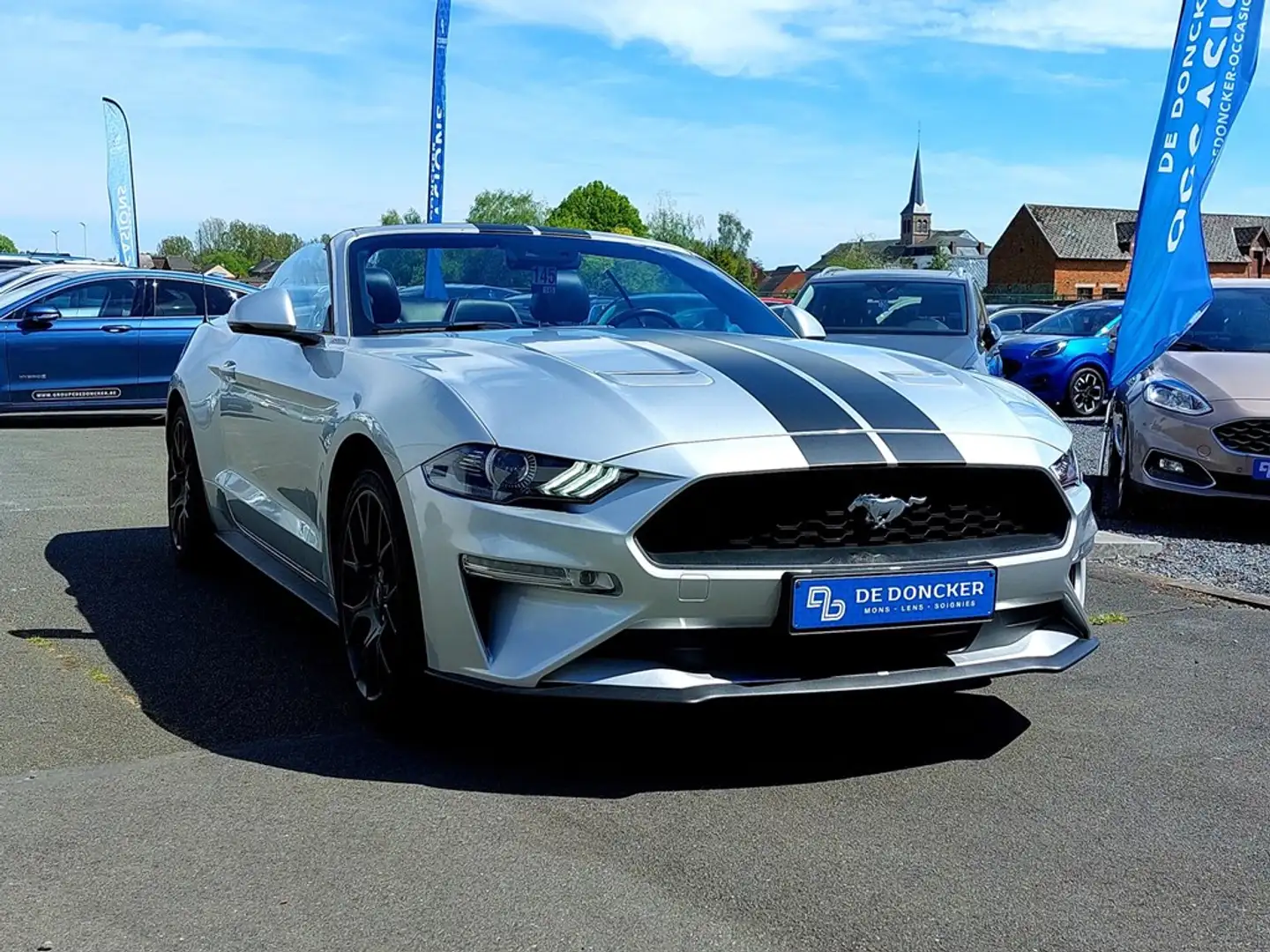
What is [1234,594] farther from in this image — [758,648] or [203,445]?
[203,445]

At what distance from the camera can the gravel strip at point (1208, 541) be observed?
263 inches

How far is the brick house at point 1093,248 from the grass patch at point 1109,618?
9086cm

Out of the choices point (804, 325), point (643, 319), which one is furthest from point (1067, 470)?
point (643, 319)

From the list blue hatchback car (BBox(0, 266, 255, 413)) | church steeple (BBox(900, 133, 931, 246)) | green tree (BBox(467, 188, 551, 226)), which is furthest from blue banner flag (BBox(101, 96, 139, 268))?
church steeple (BBox(900, 133, 931, 246))

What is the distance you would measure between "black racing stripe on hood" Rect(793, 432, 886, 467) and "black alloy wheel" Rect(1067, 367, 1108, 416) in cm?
1365

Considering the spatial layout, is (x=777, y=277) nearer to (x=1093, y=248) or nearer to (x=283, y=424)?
(x=1093, y=248)

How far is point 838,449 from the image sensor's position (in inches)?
137

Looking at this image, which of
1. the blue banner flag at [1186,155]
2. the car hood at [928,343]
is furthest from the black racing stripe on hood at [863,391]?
the car hood at [928,343]

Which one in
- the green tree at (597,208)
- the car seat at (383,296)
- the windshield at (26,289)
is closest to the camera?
the car seat at (383,296)

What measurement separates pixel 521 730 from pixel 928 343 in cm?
767

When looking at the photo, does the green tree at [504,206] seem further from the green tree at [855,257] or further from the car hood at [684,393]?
the car hood at [684,393]

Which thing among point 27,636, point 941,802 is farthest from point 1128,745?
point 27,636

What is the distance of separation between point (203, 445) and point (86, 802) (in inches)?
106

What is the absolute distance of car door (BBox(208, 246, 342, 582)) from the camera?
4.39m
